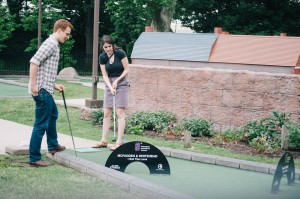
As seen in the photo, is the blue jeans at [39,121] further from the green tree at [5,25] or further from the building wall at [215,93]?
the green tree at [5,25]

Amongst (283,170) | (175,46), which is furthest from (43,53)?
(175,46)

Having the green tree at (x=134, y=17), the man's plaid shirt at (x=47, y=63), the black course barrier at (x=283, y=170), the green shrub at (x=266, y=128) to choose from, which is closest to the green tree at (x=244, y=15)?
the green tree at (x=134, y=17)

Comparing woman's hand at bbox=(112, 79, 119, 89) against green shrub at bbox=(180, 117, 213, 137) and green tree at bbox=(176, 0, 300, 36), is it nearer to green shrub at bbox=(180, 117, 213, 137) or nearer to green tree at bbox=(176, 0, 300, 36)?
green shrub at bbox=(180, 117, 213, 137)

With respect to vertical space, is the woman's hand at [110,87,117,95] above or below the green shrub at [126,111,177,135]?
above

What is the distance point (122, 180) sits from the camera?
589 centimetres

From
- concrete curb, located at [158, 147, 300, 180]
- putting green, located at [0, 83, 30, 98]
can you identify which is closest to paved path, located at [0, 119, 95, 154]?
concrete curb, located at [158, 147, 300, 180]

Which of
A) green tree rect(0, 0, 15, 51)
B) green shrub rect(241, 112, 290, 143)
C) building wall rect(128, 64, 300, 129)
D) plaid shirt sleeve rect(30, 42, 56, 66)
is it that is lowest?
green shrub rect(241, 112, 290, 143)

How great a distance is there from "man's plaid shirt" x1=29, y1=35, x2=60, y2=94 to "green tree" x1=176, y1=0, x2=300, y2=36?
37028 millimetres

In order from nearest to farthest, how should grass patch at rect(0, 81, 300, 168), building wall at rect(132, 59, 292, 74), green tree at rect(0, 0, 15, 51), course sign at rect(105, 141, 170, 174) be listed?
course sign at rect(105, 141, 170, 174) < grass patch at rect(0, 81, 300, 168) < building wall at rect(132, 59, 292, 74) < green tree at rect(0, 0, 15, 51)

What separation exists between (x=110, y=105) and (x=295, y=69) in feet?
48.6

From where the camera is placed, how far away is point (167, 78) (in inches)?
475

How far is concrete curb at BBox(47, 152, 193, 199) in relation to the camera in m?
5.21

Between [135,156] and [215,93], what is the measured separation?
4990 mm

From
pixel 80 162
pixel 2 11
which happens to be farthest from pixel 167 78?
pixel 2 11
